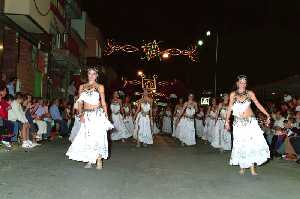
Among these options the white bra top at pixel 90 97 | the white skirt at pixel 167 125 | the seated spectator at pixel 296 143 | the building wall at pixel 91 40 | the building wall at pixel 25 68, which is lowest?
the white skirt at pixel 167 125

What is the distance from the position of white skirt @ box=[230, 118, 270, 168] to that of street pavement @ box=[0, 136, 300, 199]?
0.32 metres

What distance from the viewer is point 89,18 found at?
49.0 m

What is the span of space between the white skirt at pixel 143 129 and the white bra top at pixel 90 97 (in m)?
7.29

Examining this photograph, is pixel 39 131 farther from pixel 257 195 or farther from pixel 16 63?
pixel 257 195

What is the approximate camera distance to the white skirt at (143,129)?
17969 millimetres

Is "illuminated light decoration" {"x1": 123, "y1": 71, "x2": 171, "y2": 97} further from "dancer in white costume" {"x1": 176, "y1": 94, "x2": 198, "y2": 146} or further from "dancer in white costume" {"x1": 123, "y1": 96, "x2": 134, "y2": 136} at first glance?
"dancer in white costume" {"x1": 176, "y1": 94, "x2": 198, "y2": 146}

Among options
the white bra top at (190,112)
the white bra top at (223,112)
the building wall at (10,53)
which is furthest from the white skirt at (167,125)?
the white bra top at (223,112)

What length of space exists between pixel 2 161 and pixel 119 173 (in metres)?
3.29

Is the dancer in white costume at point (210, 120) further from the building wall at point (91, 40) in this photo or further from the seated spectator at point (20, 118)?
the building wall at point (91, 40)

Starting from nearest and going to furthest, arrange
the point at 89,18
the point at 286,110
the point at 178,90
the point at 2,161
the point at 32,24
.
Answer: the point at 2,161 < the point at 286,110 < the point at 32,24 < the point at 89,18 < the point at 178,90

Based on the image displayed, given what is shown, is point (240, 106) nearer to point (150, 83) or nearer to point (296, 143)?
point (296, 143)

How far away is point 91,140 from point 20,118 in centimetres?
555

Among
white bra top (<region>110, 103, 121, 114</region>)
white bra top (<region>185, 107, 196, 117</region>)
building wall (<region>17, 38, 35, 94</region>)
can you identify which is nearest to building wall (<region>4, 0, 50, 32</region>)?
building wall (<region>17, 38, 35, 94</region>)

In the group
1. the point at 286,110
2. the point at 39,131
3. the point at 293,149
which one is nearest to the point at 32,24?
the point at 39,131
